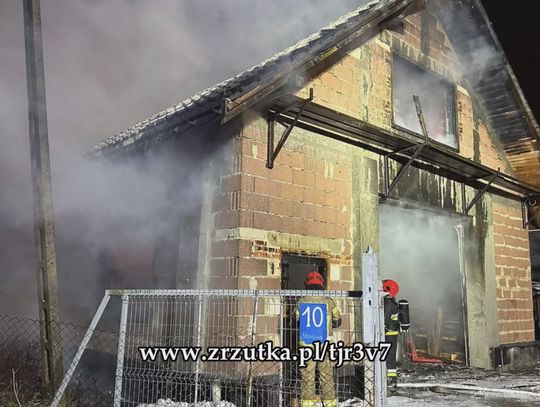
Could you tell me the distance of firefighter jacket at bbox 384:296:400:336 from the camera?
7555mm

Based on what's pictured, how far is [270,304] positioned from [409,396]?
7.92 ft

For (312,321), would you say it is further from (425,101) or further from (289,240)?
(425,101)

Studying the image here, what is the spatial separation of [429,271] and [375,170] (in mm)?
4070

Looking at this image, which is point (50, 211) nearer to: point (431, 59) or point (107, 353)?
point (107, 353)

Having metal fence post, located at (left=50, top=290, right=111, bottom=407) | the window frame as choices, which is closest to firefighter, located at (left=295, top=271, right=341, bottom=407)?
metal fence post, located at (left=50, top=290, right=111, bottom=407)

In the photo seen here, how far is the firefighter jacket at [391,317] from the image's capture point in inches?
297

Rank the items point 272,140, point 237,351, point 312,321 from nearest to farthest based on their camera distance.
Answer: point 312,321 → point 237,351 → point 272,140

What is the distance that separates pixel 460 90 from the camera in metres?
10.9

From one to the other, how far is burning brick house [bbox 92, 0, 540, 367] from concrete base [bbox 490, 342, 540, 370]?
6 cm

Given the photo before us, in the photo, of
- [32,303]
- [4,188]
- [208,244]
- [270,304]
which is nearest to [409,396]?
[270,304]

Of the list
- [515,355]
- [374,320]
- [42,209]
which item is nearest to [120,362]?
[42,209]

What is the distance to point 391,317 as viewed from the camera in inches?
298

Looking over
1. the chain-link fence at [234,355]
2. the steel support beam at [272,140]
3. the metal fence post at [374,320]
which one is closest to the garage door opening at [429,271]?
the steel support beam at [272,140]
